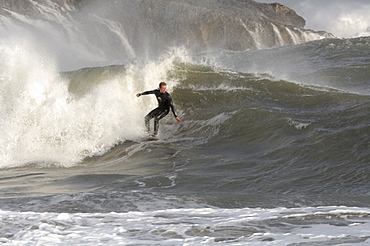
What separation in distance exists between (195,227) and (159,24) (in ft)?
286

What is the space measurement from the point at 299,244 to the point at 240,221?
88cm

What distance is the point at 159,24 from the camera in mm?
88625

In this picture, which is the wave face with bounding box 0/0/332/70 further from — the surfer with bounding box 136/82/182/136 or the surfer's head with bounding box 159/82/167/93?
the surfer's head with bounding box 159/82/167/93

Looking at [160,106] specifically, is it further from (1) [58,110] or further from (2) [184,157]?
(2) [184,157]

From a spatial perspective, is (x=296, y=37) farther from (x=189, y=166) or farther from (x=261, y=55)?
(x=189, y=166)

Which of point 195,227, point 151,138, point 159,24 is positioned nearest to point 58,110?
point 151,138

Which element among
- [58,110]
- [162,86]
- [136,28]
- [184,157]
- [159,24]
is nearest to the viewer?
[184,157]

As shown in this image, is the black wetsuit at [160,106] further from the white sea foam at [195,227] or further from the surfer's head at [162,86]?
the white sea foam at [195,227]

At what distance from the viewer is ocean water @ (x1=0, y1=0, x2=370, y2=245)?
12.7 feet

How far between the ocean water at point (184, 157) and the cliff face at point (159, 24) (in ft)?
196

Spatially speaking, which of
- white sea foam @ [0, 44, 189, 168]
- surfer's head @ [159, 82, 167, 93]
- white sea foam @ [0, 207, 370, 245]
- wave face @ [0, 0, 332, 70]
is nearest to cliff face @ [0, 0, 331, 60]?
wave face @ [0, 0, 332, 70]

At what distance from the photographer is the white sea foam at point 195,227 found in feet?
11.3

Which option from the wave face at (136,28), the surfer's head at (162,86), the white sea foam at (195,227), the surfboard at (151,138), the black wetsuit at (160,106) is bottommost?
the white sea foam at (195,227)

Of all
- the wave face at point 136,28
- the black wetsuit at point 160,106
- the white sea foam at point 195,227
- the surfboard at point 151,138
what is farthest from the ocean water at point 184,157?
the wave face at point 136,28
